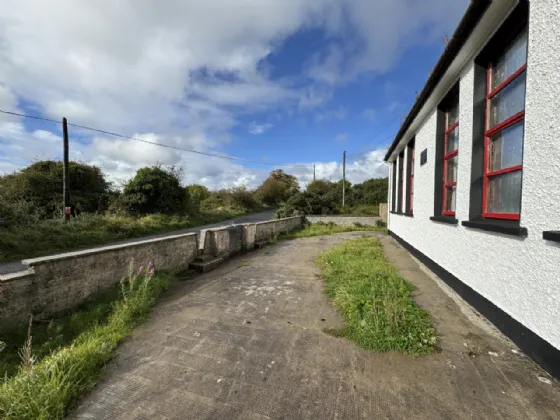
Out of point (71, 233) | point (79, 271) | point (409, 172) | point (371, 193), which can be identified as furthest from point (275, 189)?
point (79, 271)

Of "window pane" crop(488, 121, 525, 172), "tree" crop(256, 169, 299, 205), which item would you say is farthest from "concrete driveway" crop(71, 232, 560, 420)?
"tree" crop(256, 169, 299, 205)

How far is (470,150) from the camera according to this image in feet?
11.6

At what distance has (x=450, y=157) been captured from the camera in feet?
15.7

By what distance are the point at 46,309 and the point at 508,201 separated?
573 centimetres

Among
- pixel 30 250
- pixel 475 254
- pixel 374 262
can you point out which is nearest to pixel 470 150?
Result: pixel 475 254

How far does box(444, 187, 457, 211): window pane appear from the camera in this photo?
4.61m

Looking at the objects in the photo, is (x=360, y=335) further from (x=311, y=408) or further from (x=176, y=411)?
(x=176, y=411)

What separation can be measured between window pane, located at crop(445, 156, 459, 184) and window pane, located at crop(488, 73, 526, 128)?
142 centimetres

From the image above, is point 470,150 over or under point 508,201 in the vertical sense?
over

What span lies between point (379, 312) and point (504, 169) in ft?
7.48

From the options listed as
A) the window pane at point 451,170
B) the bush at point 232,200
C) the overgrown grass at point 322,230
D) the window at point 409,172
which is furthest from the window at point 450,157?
the bush at point 232,200

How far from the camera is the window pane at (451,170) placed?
184 inches

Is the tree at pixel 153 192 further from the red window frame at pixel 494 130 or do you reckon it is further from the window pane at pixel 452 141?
the red window frame at pixel 494 130

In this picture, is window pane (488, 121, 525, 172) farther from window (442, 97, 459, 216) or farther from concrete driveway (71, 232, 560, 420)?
concrete driveway (71, 232, 560, 420)
